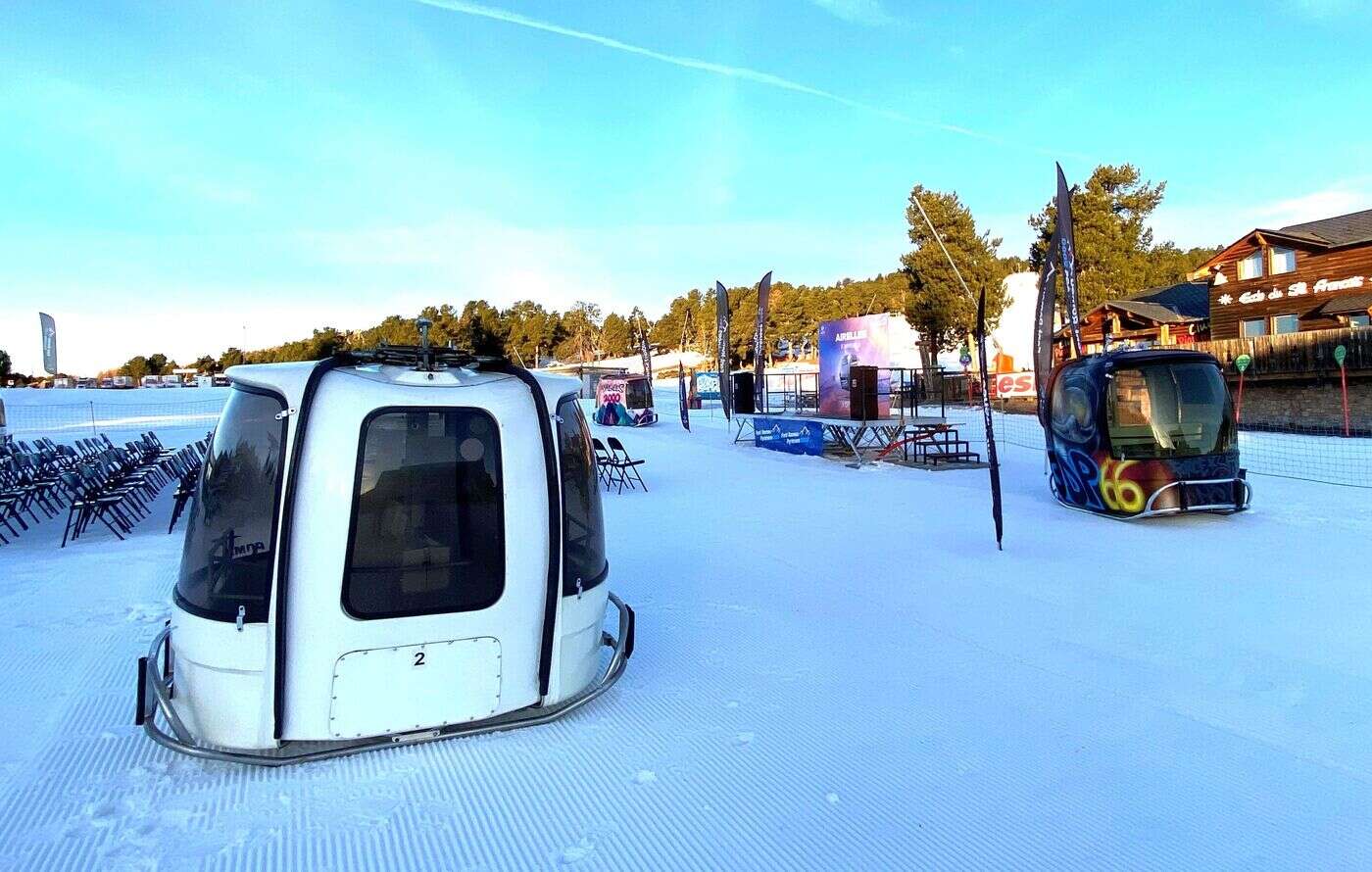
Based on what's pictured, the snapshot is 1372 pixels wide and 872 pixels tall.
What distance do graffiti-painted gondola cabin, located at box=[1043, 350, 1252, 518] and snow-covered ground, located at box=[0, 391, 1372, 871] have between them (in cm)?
196

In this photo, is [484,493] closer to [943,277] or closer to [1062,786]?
[1062,786]

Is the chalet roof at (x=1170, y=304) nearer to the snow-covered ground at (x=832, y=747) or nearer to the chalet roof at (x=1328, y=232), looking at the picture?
the chalet roof at (x=1328, y=232)

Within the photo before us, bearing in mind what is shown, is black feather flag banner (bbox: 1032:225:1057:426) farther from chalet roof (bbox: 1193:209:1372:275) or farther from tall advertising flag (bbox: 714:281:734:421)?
chalet roof (bbox: 1193:209:1372:275)

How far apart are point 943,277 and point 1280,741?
38.2 metres

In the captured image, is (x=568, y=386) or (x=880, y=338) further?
(x=880, y=338)

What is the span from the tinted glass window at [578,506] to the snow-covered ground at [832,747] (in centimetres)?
71

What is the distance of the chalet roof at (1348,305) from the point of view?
2547 centimetres

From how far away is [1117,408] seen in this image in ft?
29.9

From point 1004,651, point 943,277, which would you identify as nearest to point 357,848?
point 1004,651

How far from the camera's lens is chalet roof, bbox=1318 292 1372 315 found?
83.6 feet

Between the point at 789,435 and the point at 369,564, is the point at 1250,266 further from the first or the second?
the point at 369,564

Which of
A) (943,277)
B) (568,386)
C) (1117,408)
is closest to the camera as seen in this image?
(568,386)

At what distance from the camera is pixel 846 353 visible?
1983 cm

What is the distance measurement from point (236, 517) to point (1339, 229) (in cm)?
3588
